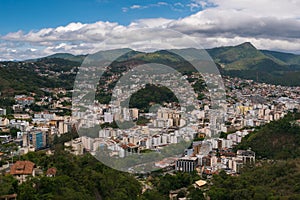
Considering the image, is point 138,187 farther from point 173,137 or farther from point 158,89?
point 158,89

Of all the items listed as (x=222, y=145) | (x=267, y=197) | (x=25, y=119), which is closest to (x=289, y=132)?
(x=222, y=145)

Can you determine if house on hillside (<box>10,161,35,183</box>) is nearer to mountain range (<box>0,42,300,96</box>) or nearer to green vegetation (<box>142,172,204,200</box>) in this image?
green vegetation (<box>142,172,204,200</box>)

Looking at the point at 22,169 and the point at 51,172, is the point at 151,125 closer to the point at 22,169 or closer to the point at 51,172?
the point at 51,172

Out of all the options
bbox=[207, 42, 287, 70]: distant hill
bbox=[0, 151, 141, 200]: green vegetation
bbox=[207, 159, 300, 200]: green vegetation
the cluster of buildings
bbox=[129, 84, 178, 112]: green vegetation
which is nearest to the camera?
bbox=[0, 151, 141, 200]: green vegetation

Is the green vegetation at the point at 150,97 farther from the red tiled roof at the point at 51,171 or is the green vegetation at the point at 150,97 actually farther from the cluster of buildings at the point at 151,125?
the red tiled roof at the point at 51,171

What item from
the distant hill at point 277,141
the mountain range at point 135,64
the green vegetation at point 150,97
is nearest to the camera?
the distant hill at point 277,141

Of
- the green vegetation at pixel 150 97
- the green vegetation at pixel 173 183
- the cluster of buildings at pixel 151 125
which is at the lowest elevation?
the green vegetation at pixel 173 183

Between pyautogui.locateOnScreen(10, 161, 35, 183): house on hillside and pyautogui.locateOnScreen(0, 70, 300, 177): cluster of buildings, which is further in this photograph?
pyautogui.locateOnScreen(0, 70, 300, 177): cluster of buildings

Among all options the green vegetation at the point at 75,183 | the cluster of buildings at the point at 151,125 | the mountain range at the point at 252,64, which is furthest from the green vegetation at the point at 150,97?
the green vegetation at the point at 75,183

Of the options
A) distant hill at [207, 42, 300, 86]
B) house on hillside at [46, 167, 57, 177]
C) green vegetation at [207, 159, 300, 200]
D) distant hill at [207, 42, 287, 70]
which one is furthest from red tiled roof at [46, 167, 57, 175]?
distant hill at [207, 42, 287, 70]
